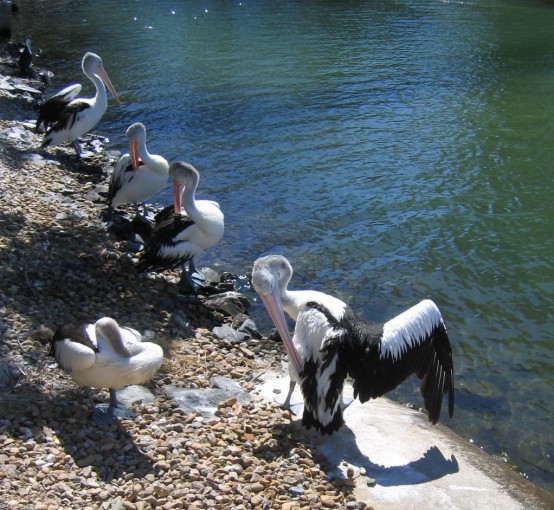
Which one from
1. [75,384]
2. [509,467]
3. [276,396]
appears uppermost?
[75,384]

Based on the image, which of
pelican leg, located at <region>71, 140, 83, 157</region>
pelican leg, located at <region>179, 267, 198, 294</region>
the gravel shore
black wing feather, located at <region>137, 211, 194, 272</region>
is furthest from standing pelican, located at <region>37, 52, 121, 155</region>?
pelican leg, located at <region>179, 267, 198, 294</region>

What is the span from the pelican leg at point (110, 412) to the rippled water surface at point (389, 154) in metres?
2.29

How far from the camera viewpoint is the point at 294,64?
15234mm

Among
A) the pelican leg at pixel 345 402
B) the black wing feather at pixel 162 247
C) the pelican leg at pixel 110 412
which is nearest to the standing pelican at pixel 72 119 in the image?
the black wing feather at pixel 162 247

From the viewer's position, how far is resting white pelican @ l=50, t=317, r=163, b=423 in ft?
13.3

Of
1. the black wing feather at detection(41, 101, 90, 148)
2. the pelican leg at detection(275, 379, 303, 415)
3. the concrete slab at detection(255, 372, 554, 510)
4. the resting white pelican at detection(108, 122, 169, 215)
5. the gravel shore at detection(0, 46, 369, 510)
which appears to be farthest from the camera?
the black wing feather at detection(41, 101, 90, 148)

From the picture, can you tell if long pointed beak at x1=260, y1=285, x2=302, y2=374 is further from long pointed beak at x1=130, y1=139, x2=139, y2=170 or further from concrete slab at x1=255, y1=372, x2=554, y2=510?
long pointed beak at x1=130, y1=139, x2=139, y2=170

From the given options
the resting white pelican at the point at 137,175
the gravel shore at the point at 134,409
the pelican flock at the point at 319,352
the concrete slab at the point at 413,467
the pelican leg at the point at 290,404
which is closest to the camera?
the gravel shore at the point at 134,409

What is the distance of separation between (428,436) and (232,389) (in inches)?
55.3

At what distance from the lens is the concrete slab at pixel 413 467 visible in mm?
3982

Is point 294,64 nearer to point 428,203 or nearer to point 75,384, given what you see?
point 428,203

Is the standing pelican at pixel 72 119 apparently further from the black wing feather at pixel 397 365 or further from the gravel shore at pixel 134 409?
the black wing feather at pixel 397 365

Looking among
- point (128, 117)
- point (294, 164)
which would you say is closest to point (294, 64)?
point (128, 117)

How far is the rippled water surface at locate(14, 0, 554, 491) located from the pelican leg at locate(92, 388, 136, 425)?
7.52 feet
